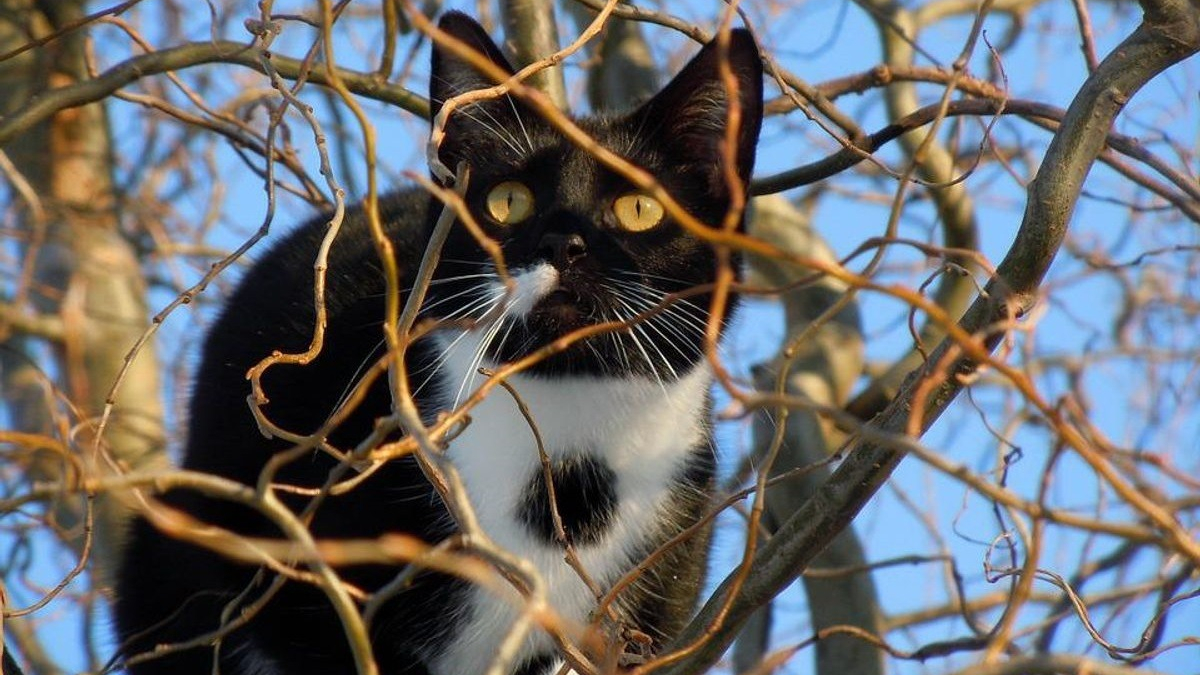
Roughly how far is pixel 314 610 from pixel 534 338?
689 mm

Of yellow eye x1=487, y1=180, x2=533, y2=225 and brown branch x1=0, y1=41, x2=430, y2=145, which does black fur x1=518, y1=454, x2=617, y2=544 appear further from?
brown branch x1=0, y1=41, x2=430, y2=145

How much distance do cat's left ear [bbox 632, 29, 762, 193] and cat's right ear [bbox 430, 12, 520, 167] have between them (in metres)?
0.27

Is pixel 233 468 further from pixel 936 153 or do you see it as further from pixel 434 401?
pixel 936 153

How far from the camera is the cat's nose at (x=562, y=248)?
2.54 meters

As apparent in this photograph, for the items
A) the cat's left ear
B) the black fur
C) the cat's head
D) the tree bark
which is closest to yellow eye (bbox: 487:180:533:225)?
the cat's head

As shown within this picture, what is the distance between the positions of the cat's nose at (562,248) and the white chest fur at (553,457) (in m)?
0.32

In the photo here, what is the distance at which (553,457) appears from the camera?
279cm

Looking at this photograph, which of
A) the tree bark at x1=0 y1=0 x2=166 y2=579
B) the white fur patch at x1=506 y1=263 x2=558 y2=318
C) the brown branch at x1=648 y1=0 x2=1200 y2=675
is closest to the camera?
the brown branch at x1=648 y1=0 x2=1200 y2=675

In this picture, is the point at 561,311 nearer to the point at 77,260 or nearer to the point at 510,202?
the point at 510,202

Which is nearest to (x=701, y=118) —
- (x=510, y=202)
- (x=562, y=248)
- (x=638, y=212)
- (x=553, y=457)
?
(x=638, y=212)

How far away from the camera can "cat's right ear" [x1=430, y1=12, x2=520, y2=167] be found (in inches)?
107

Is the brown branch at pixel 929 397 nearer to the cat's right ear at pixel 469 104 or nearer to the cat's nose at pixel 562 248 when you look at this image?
the cat's nose at pixel 562 248

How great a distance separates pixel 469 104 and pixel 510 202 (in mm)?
210

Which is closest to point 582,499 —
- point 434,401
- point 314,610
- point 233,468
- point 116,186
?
point 434,401
